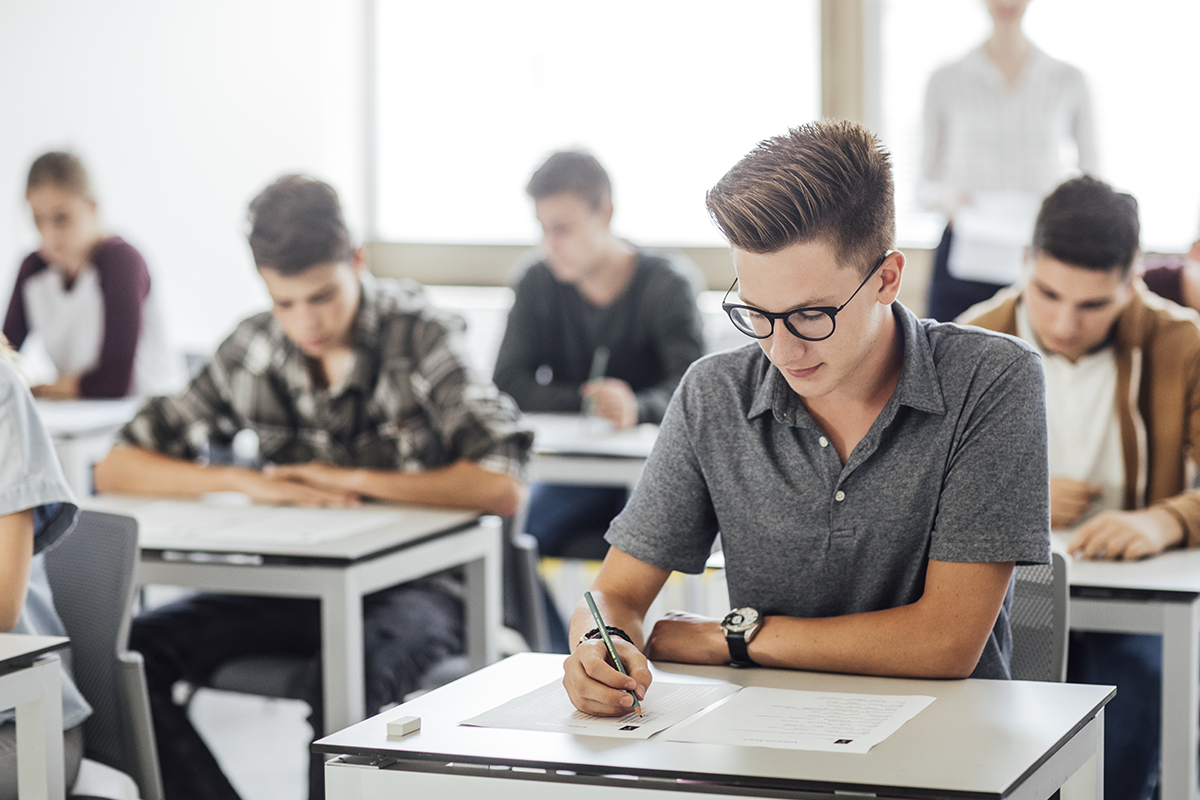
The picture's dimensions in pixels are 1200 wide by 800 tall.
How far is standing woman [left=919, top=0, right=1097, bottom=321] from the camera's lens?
11.9ft

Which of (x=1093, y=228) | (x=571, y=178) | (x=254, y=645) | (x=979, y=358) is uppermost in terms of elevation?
(x=571, y=178)

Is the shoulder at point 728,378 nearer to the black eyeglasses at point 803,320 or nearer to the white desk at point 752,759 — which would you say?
the black eyeglasses at point 803,320

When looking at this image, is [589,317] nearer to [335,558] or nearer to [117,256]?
[117,256]

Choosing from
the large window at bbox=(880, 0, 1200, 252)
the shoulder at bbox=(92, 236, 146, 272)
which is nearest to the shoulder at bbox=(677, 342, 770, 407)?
the large window at bbox=(880, 0, 1200, 252)

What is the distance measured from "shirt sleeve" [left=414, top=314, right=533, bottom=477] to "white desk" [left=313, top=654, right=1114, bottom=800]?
1.14 m

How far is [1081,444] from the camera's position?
90.8 inches

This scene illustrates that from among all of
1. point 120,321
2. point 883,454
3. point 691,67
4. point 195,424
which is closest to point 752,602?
point 883,454

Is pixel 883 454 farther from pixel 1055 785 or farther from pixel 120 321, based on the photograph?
pixel 120 321

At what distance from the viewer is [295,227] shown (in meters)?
2.37

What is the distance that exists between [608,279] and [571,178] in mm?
318

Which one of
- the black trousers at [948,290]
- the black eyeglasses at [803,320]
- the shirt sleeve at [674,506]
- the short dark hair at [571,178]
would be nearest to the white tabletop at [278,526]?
the shirt sleeve at [674,506]

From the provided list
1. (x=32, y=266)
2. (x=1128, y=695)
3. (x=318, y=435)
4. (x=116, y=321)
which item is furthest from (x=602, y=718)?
(x=32, y=266)

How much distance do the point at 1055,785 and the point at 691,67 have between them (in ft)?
13.9

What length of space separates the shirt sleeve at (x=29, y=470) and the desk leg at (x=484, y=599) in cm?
82
